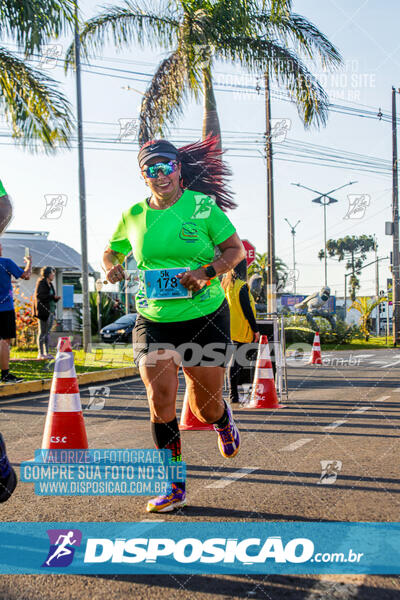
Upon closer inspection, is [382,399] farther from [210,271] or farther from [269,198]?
[269,198]

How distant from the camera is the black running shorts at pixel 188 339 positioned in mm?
3664

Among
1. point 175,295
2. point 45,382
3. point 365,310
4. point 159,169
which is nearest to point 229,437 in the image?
point 175,295

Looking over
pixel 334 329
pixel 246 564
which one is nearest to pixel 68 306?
pixel 334 329

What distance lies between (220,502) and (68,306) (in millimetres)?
30122

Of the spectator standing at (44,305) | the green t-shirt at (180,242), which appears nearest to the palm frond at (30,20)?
the spectator standing at (44,305)

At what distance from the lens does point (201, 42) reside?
52.1ft

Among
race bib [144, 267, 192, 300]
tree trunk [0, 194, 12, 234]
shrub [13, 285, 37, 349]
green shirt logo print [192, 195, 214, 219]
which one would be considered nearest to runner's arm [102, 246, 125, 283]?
race bib [144, 267, 192, 300]

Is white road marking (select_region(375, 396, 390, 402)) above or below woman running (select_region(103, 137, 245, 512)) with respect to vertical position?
below

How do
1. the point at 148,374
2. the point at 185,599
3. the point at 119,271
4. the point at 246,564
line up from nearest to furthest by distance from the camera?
the point at 185,599, the point at 246,564, the point at 148,374, the point at 119,271

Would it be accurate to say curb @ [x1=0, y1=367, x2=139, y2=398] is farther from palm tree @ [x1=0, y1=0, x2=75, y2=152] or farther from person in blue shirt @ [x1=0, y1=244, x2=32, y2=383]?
palm tree @ [x1=0, y1=0, x2=75, y2=152]

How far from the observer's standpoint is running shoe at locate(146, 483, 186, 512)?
11.4 feet

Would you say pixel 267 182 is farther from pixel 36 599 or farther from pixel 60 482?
pixel 36 599

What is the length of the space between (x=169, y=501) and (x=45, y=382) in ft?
21.7

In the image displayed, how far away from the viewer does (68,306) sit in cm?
3300
